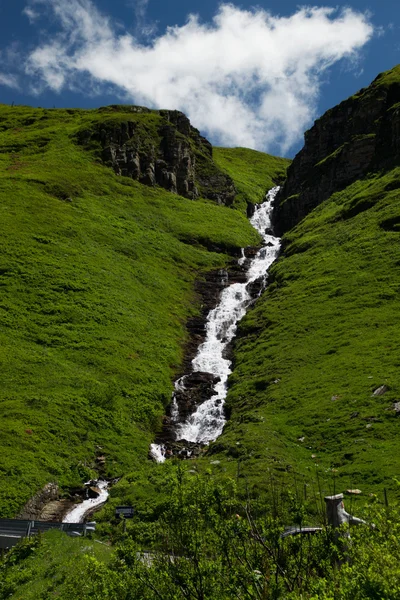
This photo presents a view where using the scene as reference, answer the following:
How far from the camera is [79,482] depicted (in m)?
39.2

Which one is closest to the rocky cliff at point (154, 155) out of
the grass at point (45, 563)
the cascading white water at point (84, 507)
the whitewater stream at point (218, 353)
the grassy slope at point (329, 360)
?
the whitewater stream at point (218, 353)

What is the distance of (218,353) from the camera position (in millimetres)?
66812

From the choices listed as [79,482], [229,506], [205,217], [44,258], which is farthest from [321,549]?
[205,217]

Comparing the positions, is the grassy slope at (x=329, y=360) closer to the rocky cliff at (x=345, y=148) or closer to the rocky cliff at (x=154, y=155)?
the rocky cliff at (x=345, y=148)

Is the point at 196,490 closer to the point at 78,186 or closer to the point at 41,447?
the point at 41,447

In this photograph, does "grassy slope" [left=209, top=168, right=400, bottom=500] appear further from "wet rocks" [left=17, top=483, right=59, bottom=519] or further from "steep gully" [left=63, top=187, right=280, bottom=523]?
"wet rocks" [left=17, top=483, right=59, bottom=519]

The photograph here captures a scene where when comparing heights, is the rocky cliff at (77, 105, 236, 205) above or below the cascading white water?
above

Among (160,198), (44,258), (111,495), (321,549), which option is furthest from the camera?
(160,198)

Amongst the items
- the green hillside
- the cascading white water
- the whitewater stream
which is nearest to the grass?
the green hillside

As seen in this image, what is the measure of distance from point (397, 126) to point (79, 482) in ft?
286

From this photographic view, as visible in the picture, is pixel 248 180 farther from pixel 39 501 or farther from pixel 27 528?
pixel 27 528

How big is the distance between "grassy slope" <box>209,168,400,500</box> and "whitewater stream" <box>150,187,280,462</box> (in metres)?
2.11

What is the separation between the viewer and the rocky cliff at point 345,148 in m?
102

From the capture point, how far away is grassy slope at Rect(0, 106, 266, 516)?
4312cm
